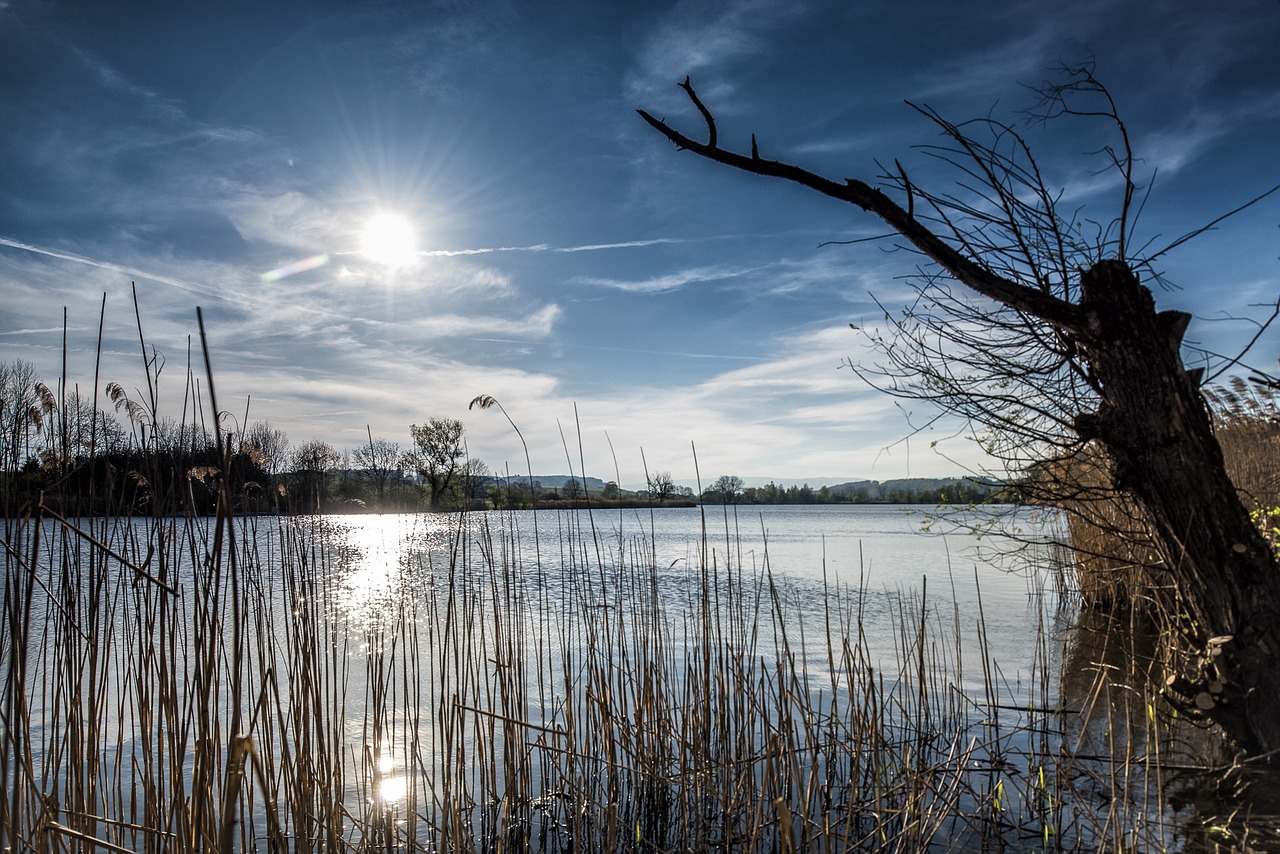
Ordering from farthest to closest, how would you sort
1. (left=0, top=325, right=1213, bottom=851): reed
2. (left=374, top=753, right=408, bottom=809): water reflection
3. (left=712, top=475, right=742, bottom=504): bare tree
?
(left=712, top=475, right=742, bottom=504): bare tree < (left=374, top=753, right=408, bottom=809): water reflection < (left=0, top=325, right=1213, bottom=851): reed

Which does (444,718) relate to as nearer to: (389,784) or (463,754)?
(463,754)

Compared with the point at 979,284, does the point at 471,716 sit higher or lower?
lower

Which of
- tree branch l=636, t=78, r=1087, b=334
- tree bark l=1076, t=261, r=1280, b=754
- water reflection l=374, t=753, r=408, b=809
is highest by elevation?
tree branch l=636, t=78, r=1087, b=334

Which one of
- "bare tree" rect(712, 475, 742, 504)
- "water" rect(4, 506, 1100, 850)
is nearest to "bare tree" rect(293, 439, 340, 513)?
"water" rect(4, 506, 1100, 850)

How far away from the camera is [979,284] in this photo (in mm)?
3691

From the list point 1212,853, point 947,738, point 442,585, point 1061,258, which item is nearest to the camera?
point 1212,853

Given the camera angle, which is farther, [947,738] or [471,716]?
[471,716]

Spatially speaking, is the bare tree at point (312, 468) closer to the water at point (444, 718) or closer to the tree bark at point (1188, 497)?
the water at point (444, 718)

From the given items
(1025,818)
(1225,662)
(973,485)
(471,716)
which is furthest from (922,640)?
(471,716)

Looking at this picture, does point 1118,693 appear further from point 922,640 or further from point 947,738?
point 922,640

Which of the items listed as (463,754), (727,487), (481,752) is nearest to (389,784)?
(463,754)

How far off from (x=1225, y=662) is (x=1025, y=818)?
1.15 m

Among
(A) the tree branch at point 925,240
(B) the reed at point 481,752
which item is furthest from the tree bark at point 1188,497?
(B) the reed at point 481,752

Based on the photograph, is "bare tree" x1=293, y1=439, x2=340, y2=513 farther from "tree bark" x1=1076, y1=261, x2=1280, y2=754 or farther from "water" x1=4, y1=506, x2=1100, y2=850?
"tree bark" x1=1076, y1=261, x2=1280, y2=754
